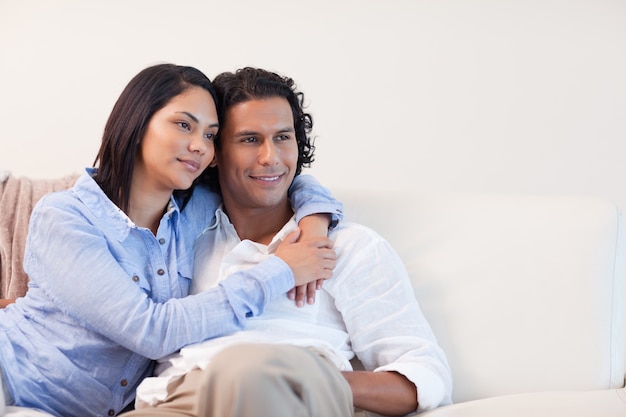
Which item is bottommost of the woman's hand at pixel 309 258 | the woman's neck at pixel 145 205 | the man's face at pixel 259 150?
the woman's hand at pixel 309 258

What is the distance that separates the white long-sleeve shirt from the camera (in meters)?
1.75

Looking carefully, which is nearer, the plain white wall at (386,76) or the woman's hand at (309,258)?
the woman's hand at (309,258)

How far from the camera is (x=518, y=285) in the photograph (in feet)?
6.58

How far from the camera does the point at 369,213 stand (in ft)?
7.06

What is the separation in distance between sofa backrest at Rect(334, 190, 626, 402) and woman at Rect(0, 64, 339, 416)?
1.06 ft

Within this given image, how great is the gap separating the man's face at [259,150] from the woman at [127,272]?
75mm

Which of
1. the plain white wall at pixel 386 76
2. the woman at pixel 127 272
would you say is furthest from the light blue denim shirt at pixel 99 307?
the plain white wall at pixel 386 76

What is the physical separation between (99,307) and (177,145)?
0.37 m

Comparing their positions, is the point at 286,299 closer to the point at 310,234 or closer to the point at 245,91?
the point at 310,234

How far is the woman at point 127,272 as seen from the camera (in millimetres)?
1677

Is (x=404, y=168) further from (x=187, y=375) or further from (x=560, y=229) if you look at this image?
(x=187, y=375)

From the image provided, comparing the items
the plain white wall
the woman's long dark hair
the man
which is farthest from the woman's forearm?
the plain white wall

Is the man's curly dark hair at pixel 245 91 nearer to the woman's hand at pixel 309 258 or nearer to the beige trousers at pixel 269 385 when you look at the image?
the woman's hand at pixel 309 258

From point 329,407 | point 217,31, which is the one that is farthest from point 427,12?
point 329,407
